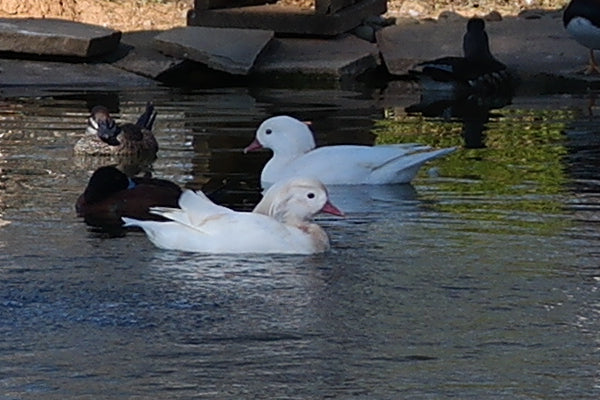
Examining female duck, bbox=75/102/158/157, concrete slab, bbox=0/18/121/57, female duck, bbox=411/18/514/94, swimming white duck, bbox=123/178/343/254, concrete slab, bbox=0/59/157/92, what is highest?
concrete slab, bbox=0/18/121/57

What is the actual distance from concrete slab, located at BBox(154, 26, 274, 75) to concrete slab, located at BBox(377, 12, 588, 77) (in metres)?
1.53

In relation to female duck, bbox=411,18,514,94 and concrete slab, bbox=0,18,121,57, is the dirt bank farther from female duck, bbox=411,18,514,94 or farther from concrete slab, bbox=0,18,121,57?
female duck, bbox=411,18,514,94

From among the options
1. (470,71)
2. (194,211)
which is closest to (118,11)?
(470,71)

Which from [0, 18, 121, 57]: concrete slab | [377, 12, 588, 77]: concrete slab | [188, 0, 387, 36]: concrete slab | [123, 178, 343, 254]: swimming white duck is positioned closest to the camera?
[123, 178, 343, 254]: swimming white duck

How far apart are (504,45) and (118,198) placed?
33.5ft

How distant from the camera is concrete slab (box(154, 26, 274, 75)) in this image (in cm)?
1830

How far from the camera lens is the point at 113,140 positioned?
42.6ft

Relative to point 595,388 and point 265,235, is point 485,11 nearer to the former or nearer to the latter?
point 265,235

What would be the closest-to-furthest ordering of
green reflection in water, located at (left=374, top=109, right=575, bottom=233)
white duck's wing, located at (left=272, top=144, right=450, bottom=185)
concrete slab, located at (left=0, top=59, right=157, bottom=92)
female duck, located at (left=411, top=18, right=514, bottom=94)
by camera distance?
green reflection in water, located at (left=374, top=109, right=575, bottom=233), white duck's wing, located at (left=272, top=144, right=450, bottom=185), female duck, located at (left=411, top=18, right=514, bottom=94), concrete slab, located at (left=0, top=59, right=157, bottom=92)

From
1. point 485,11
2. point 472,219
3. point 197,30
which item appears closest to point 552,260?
point 472,219

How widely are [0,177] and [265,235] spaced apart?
11.4ft

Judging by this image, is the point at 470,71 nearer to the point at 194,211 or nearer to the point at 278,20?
the point at 278,20

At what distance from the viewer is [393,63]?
18.7m

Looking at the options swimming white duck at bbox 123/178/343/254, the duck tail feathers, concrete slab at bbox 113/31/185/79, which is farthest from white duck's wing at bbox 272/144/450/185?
concrete slab at bbox 113/31/185/79
